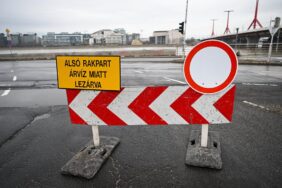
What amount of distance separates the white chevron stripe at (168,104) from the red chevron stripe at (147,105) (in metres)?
0.06

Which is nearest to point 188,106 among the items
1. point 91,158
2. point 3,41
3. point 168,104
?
point 168,104

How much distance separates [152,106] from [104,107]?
0.74 meters

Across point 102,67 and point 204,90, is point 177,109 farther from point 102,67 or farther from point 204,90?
point 102,67

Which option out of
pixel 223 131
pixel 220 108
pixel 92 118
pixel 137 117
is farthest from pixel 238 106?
pixel 92 118

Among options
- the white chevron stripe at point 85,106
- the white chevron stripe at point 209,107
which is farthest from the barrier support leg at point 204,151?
the white chevron stripe at point 85,106

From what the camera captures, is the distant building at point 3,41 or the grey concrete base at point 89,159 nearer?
the grey concrete base at point 89,159

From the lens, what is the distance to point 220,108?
2.94 m

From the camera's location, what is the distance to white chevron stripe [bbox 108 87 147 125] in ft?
9.80

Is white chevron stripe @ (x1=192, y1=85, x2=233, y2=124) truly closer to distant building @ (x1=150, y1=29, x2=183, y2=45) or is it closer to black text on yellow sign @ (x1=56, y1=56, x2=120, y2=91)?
black text on yellow sign @ (x1=56, y1=56, x2=120, y2=91)

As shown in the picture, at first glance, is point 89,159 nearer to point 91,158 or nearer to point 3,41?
point 91,158

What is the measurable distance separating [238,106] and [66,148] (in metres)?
4.61

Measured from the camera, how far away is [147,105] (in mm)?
3031

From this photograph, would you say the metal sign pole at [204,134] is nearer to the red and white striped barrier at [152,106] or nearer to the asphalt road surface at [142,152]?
the red and white striped barrier at [152,106]

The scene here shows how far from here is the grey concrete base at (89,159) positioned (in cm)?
281
